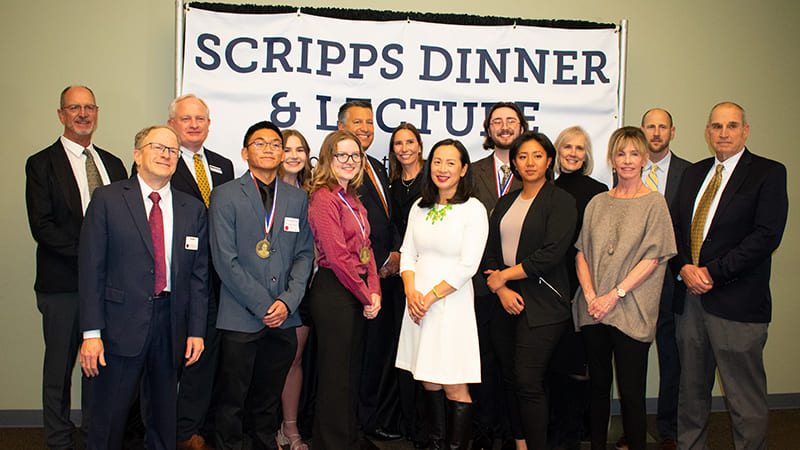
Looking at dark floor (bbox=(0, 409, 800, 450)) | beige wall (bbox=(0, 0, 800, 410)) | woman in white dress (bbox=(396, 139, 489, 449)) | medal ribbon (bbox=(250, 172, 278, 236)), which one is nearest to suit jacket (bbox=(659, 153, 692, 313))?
beige wall (bbox=(0, 0, 800, 410))

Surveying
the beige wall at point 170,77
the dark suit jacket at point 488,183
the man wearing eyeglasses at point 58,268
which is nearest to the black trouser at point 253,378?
the man wearing eyeglasses at point 58,268

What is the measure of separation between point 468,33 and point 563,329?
2382mm

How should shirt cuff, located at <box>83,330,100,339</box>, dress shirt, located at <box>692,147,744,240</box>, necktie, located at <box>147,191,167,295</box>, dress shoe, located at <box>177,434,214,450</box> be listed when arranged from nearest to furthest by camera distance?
shirt cuff, located at <box>83,330,100,339</box>
necktie, located at <box>147,191,167,295</box>
dress shirt, located at <box>692,147,744,240</box>
dress shoe, located at <box>177,434,214,450</box>

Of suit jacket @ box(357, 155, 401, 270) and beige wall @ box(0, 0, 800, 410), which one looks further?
beige wall @ box(0, 0, 800, 410)

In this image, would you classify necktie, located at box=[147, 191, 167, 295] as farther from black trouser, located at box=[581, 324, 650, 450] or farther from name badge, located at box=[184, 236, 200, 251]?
black trouser, located at box=[581, 324, 650, 450]

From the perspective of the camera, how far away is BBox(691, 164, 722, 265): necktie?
9.50 feet

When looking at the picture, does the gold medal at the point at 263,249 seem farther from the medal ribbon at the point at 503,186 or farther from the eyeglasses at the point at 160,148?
the medal ribbon at the point at 503,186

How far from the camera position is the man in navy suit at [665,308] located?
338 centimetres

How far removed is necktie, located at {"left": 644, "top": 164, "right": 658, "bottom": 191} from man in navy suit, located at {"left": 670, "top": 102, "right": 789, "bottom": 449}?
1.90 feet

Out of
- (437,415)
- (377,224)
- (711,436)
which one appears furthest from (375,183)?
(711,436)

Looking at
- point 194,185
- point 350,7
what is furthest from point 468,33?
point 194,185

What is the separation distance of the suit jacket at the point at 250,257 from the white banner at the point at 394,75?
126 centimetres

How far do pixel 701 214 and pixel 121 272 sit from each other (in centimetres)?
300

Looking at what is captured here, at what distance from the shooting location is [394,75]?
153 inches
